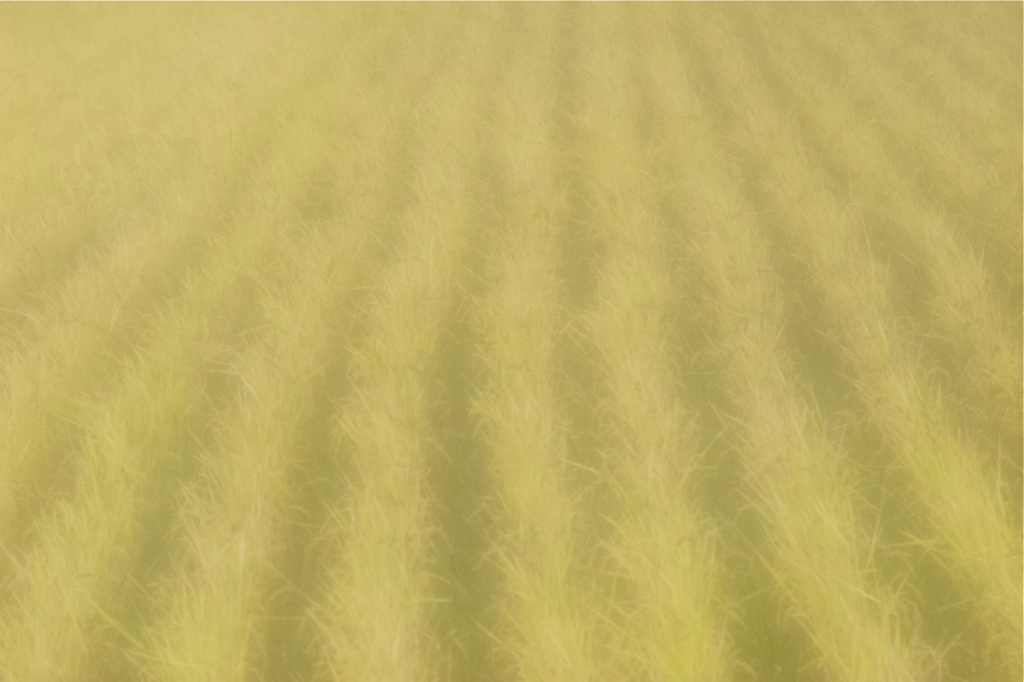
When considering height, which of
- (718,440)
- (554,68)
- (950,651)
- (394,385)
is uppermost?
(554,68)

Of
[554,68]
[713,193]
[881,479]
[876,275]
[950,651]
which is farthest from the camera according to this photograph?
[554,68]

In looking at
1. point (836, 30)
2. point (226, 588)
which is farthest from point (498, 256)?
point (836, 30)

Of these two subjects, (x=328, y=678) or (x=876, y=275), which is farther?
(x=876, y=275)

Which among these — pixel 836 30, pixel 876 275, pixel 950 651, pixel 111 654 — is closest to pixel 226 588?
pixel 111 654

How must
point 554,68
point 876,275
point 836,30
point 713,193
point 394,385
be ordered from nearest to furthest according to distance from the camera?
1. point 394,385
2. point 876,275
3. point 713,193
4. point 554,68
5. point 836,30

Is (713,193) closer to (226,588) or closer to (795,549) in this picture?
(795,549)

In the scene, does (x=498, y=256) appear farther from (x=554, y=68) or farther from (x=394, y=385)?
(x=554, y=68)

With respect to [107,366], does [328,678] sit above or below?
below
